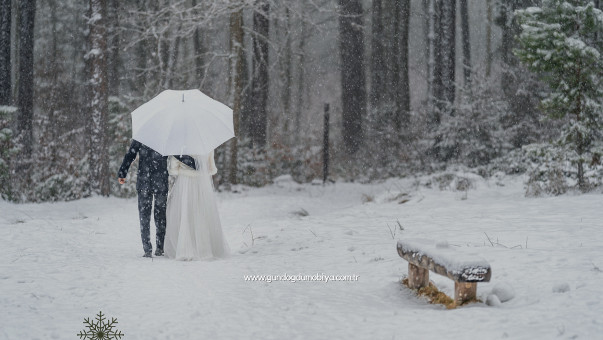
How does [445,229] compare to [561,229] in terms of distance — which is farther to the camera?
[445,229]

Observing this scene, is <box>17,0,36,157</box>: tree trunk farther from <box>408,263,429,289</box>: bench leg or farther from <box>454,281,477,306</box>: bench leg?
<box>454,281,477,306</box>: bench leg

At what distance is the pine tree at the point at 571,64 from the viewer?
33.3 ft

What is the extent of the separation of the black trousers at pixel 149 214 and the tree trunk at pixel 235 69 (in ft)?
26.4

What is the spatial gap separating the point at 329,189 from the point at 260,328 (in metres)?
12.3

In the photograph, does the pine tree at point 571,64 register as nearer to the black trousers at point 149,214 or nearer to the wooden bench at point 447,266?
the wooden bench at point 447,266

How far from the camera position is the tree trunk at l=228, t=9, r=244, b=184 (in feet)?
51.3

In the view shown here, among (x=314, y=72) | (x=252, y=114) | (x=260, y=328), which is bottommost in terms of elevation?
(x=260, y=328)

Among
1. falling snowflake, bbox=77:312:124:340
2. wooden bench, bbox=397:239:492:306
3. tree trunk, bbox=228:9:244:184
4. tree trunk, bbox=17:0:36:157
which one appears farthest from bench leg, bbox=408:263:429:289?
tree trunk, bbox=17:0:36:157

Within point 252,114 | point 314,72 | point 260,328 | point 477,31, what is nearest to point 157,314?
point 260,328

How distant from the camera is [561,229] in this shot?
7.14 metres

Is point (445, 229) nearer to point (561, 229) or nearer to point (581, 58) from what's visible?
point (561, 229)

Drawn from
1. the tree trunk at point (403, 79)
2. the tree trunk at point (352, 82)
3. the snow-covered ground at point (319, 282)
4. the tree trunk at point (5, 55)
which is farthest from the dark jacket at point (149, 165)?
the tree trunk at point (403, 79)

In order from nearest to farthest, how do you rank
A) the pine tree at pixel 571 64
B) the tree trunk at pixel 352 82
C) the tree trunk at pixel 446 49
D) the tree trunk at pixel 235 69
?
1. the pine tree at pixel 571 64
2. the tree trunk at pixel 235 69
3. the tree trunk at pixel 446 49
4. the tree trunk at pixel 352 82

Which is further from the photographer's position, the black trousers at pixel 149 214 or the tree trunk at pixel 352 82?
the tree trunk at pixel 352 82
